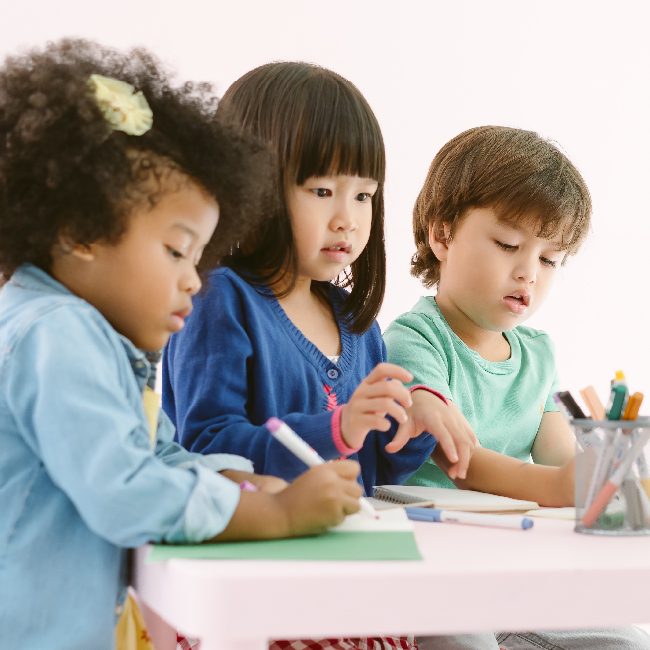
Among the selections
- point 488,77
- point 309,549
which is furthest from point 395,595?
point 488,77

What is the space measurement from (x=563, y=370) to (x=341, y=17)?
1025 mm

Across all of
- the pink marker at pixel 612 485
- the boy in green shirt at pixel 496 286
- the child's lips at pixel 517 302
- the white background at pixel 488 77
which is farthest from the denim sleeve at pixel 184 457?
the white background at pixel 488 77

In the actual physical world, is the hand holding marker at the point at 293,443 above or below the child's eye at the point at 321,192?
below

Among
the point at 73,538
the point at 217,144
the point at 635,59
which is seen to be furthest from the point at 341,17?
the point at 73,538

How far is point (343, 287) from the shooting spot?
1.43m

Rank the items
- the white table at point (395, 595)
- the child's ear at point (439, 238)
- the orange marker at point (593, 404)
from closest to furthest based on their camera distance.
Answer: the white table at point (395, 595) → the orange marker at point (593, 404) → the child's ear at point (439, 238)

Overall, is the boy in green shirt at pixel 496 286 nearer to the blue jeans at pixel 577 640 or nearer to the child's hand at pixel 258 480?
the blue jeans at pixel 577 640

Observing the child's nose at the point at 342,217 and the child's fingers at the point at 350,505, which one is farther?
the child's nose at the point at 342,217

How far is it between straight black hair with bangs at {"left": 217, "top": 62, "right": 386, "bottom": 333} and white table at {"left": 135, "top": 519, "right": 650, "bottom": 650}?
56 centimetres

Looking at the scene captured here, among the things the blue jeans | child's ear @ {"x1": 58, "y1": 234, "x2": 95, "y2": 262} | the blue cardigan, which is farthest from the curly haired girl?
the blue jeans

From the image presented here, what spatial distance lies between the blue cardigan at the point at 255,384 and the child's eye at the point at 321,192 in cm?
13

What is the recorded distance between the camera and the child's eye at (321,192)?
1.22m


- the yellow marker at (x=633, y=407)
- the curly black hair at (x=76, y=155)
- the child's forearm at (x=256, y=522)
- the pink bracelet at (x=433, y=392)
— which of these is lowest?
the pink bracelet at (x=433, y=392)

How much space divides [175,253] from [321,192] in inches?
13.9
